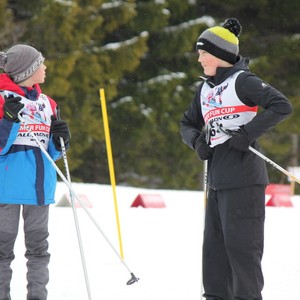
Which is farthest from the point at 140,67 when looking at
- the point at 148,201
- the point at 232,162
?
the point at 232,162

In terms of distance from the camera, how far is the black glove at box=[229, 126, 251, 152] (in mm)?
3992

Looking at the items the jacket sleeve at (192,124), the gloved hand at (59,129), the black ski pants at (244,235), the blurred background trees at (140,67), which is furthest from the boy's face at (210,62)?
the blurred background trees at (140,67)

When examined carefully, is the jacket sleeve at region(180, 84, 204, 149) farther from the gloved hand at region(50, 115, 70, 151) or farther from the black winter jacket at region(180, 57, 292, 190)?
the gloved hand at region(50, 115, 70, 151)

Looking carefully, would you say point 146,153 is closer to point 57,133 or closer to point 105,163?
point 105,163

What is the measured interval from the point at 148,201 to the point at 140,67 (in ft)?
41.5

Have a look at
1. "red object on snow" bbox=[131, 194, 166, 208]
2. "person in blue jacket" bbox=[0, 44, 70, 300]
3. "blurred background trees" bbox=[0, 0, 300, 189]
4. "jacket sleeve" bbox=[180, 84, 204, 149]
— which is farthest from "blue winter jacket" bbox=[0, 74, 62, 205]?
"blurred background trees" bbox=[0, 0, 300, 189]

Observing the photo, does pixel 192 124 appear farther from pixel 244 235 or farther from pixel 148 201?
pixel 148 201

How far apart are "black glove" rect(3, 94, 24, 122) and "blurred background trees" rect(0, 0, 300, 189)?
1280 cm

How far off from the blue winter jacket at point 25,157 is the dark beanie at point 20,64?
0.05 m

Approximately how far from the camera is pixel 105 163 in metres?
20.4

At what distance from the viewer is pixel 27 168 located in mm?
4359

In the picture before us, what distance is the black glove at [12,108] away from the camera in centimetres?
421

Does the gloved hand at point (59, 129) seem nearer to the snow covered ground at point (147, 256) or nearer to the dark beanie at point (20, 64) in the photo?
the dark beanie at point (20, 64)

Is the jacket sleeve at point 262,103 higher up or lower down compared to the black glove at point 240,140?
higher up
